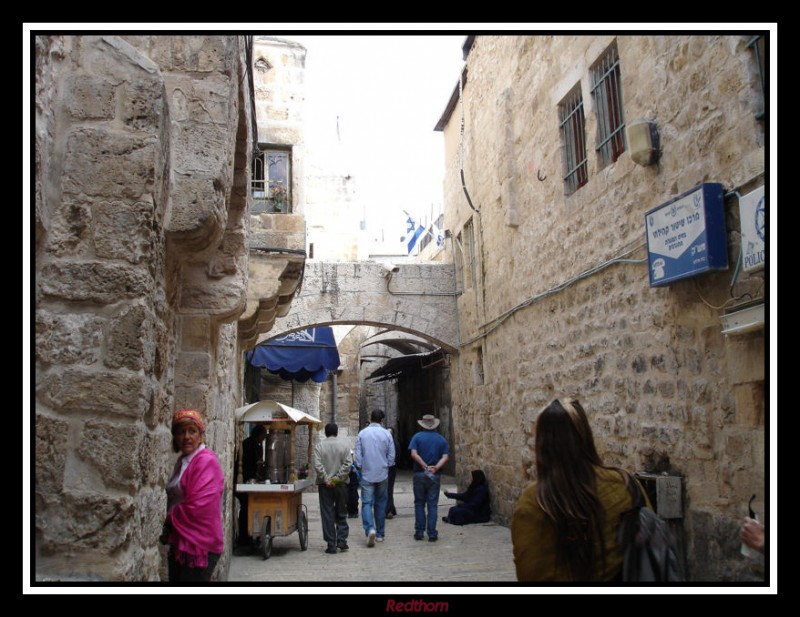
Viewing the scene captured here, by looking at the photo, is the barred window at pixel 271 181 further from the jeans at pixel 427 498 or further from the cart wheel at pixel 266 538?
the jeans at pixel 427 498

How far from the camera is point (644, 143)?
14.7 ft

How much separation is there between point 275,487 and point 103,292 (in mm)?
4603

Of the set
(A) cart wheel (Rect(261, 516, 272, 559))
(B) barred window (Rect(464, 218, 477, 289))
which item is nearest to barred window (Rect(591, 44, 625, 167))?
(A) cart wheel (Rect(261, 516, 272, 559))

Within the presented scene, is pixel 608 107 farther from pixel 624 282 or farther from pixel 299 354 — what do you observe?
pixel 299 354

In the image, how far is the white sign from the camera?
3.19 meters

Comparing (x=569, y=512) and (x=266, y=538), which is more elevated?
(x=569, y=512)

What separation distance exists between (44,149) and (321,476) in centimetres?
512

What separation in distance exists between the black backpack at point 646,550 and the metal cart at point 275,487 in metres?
4.74

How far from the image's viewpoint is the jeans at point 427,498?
7.30 metres

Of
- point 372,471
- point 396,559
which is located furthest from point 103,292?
point 372,471

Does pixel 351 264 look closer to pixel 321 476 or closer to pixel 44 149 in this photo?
pixel 321 476

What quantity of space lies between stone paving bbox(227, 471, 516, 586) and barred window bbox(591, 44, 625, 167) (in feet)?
10.8

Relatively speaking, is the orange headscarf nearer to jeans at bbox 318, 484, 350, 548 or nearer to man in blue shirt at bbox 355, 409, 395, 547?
jeans at bbox 318, 484, 350, 548
